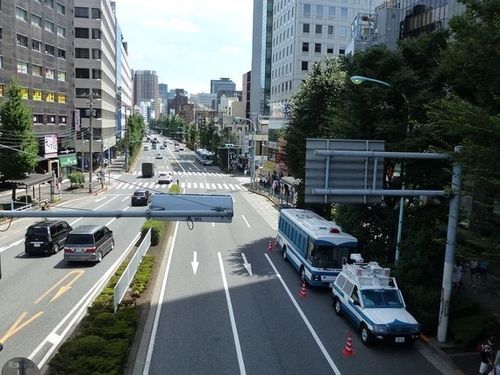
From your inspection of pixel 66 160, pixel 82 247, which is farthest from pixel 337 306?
pixel 66 160

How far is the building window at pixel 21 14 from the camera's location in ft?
193

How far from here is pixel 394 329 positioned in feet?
52.6

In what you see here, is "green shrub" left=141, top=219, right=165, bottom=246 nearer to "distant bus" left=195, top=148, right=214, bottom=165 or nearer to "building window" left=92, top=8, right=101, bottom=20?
"building window" left=92, top=8, right=101, bottom=20

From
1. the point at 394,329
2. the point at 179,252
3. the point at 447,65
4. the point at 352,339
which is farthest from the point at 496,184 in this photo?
the point at 179,252

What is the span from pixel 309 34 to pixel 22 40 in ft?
152

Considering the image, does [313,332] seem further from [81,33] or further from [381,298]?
[81,33]

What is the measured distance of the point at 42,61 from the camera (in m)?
65.2

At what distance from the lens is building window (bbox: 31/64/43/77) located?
6269 centimetres

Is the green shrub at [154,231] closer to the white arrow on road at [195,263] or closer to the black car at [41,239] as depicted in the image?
the white arrow on road at [195,263]

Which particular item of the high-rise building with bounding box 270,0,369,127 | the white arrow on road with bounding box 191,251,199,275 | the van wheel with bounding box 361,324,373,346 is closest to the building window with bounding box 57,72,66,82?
the high-rise building with bounding box 270,0,369,127

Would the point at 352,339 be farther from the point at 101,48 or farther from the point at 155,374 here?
the point at 101,48

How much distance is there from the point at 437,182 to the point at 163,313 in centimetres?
1275

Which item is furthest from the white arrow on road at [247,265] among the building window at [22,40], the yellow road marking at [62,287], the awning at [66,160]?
the building window at [22,40]

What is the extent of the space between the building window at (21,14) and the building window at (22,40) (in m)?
2.03
